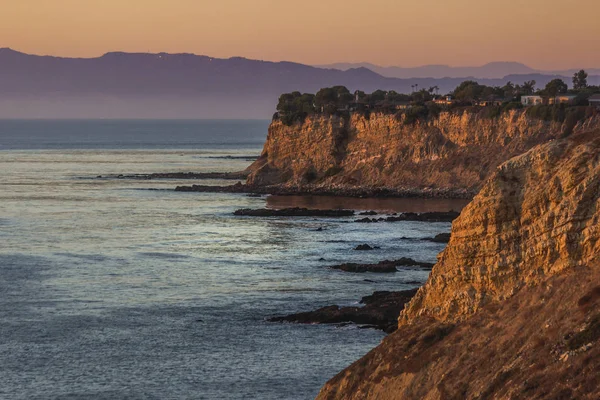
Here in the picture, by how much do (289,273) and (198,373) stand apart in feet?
77.0

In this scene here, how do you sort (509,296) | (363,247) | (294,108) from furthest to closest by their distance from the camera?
(294,108)
(363,247)
(509,296)

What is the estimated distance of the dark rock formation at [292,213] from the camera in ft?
312

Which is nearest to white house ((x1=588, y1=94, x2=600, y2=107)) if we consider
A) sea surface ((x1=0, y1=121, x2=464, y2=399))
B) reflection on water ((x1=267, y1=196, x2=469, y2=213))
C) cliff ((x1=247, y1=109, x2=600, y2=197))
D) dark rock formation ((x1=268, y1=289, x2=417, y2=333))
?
cliff ((x1=247, y1=109, x2=600, y2=197))

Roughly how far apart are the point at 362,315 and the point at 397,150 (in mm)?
79516

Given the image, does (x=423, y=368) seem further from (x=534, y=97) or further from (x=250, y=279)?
(x=534, y=97)

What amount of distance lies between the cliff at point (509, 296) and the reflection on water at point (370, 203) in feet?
235

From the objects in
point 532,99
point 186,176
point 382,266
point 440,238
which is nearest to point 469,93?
point 532,99

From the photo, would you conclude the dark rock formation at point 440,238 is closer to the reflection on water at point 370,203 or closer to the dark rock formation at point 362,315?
the reflection on water at point 370,203

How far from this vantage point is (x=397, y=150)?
408 ft

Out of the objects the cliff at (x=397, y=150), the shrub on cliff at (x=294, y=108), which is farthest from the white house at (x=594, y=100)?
the shrub on cliff at (x=294, y=108)

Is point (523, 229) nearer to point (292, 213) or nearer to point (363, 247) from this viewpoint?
point (363, 247)

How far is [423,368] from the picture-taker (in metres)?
23.8

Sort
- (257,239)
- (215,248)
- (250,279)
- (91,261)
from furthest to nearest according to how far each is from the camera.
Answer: (257,239)
(215,248)
(91,261)
(250,279)

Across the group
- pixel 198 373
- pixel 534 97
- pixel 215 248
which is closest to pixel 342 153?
pixel 534 97
